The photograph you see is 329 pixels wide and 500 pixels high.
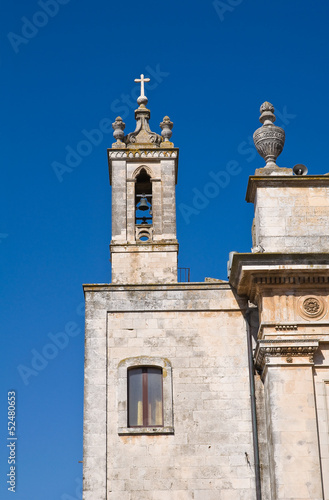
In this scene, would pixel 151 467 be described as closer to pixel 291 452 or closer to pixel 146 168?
pixel 291 452

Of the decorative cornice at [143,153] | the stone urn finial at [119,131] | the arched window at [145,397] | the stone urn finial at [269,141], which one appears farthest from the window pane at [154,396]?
the stone urn finial at [119,131]

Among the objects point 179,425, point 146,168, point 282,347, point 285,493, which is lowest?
point 285,493

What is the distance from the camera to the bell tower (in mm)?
30453

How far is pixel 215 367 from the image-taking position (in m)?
27.9

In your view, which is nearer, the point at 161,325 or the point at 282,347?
the point at 282,347

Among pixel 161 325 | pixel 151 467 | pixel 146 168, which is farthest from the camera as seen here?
pixel 146 168

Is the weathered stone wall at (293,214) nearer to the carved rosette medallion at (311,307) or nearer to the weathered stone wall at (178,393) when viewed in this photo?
the carved rosette medallion at (311,307)

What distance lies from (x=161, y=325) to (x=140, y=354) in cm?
101

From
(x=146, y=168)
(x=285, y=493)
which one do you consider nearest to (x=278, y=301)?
Answer: (x=285, y=493)

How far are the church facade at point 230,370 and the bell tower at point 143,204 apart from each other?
0.76 m

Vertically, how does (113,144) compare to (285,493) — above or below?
above

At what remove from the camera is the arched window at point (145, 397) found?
90.3 feet

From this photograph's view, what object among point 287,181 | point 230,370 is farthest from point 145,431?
point 287,181

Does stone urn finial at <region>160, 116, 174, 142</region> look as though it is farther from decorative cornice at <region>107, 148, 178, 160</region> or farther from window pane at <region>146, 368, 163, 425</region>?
window pane at <region>146, 368, 163, 425</region>
